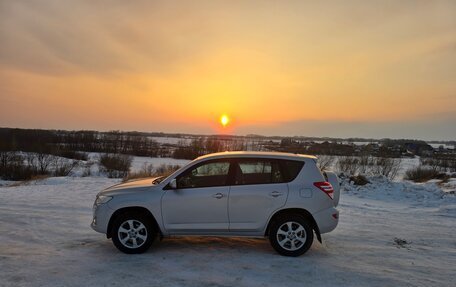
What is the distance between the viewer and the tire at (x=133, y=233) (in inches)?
247

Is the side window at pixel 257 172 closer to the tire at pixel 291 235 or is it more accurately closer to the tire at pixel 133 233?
the tire at pixel 291 235

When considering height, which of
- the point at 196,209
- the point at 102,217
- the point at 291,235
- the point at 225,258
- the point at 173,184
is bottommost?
the point at 225,258

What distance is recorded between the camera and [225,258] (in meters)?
6.09

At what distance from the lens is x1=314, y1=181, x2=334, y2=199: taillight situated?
20.6 ft

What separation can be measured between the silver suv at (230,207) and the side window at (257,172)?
0.02 m

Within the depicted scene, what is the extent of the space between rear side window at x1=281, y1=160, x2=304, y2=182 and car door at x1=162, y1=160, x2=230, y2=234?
1069mm

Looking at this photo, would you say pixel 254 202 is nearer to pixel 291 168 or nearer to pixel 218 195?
pixel 218 195

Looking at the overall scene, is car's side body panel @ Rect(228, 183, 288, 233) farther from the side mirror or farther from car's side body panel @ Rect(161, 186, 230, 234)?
the side mirror

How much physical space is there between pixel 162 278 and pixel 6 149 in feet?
197

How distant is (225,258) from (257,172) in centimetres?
157

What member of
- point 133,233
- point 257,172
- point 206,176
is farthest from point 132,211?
point 257,172

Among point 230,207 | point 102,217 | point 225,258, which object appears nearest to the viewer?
point 225,258

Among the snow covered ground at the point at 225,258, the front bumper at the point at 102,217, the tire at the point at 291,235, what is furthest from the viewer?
the front bumper at the point at 102,217

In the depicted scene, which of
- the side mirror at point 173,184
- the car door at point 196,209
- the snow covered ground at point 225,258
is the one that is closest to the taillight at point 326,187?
the snow covered ground at point 225,258
